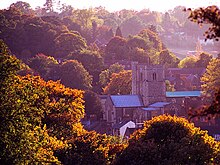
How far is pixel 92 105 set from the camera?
89.4 meters

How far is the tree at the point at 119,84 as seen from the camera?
331ft

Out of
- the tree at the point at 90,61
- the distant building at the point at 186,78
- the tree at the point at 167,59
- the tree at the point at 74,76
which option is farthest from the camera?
the tree at the point at 167,59

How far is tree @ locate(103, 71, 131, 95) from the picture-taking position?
100875mm

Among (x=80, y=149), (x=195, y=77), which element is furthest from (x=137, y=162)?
(x=195, y=77)

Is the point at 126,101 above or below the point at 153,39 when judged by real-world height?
below

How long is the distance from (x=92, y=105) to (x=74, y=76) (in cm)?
941

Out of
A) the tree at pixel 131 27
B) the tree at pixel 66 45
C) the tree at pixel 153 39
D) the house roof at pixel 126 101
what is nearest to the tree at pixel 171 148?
the house roof at pixel 126 101

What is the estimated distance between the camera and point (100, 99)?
94.1 m

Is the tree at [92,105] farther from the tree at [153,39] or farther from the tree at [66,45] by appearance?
the tree at [153,39]

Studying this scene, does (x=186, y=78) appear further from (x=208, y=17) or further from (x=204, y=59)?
(x=208, y=17)

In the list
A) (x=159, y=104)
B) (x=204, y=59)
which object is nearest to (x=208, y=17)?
(x=159, y=104)

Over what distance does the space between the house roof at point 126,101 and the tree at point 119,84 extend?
33.5 ft

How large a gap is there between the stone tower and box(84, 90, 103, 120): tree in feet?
16.2

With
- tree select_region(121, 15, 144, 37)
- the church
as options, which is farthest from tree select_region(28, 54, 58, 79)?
tree select_region(121, 15, 144, 37)
